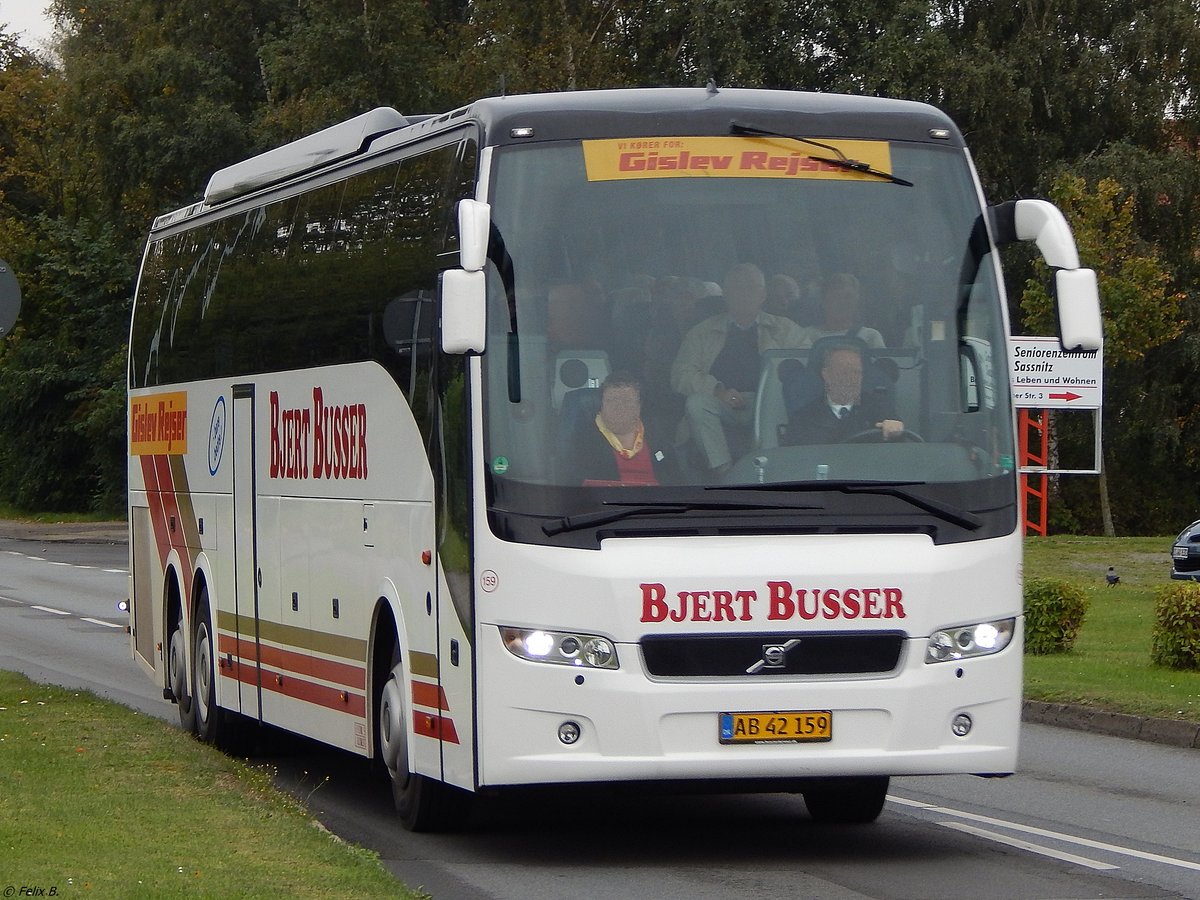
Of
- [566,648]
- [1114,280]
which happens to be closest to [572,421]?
[566,648]

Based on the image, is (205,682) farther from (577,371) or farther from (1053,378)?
(1053,378)

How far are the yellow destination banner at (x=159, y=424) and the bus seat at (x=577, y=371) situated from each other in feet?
21.1

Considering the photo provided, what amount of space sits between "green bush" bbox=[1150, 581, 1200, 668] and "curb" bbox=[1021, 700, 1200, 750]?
6.78 feet

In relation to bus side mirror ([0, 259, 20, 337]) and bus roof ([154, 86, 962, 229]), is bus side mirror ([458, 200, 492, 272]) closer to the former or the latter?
bus roof ([154, 86, 962, 229])

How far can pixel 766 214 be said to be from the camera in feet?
31.4

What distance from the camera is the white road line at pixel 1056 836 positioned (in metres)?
9.52

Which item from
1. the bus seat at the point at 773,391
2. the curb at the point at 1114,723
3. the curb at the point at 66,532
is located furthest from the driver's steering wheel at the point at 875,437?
the curb at the point at 66,532

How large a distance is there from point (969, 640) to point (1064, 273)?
165cm

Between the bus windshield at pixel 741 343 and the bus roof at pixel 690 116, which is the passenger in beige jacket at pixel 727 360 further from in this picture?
the bus roof at pixel 690 116

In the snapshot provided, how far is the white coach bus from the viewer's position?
8922mm

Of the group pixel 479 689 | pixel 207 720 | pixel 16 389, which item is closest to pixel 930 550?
pixel 479 689

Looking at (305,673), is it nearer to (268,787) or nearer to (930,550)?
(268,787)

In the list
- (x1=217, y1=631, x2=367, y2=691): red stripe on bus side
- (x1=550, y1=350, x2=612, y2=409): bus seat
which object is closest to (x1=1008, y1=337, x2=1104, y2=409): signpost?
(x1=217, y1=631, x2=367, y2=691): red stripe on bus side

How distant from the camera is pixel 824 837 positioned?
33.9 feet
